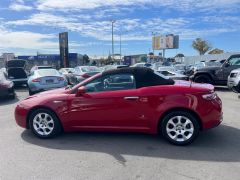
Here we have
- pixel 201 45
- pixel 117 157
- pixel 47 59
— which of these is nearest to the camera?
pixel 117 157

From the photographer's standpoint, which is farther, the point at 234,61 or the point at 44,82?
the point at 234,61

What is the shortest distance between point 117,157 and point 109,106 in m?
1.14

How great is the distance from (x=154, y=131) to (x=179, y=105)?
0.74 m

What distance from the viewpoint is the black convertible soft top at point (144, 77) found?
5551 mm

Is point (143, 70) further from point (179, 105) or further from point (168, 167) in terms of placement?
point (168, 167)

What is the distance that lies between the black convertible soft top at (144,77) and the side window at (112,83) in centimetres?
8

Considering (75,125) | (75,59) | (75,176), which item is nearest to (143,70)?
(75,125)

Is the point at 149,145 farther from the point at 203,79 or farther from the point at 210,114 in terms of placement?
the point at 203,79

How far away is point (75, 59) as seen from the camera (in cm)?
5959

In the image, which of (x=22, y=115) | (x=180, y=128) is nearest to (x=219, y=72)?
(x=180, y=128)

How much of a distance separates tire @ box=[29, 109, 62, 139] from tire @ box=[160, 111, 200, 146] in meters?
2.30

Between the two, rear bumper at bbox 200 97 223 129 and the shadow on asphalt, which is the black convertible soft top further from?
the shadow on asphalt

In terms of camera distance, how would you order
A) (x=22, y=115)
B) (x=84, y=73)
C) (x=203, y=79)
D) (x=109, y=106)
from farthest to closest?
(x=84, y=73) → (x=203, y=79) → (x=22, y=115) → (x=109, y=106)

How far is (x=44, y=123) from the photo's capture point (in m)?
5.91
